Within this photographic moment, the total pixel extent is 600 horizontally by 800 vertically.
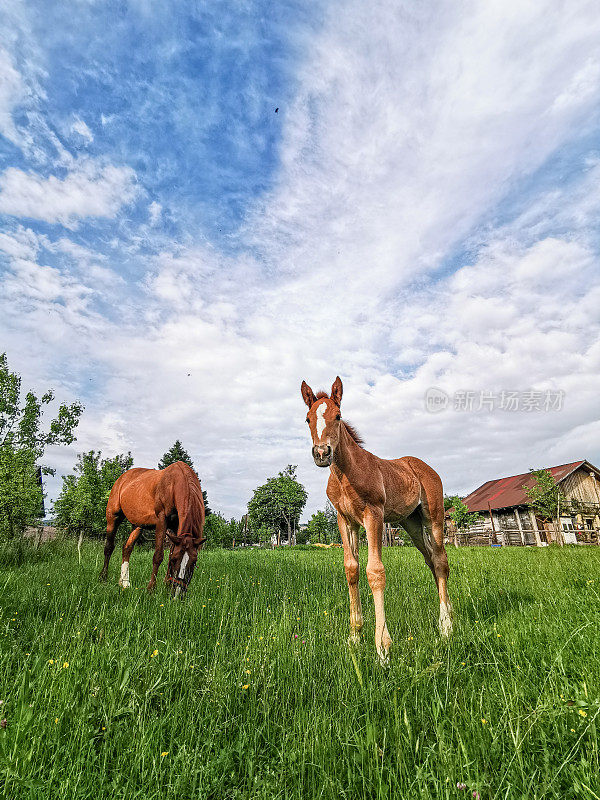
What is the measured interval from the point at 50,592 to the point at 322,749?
594 centimetres

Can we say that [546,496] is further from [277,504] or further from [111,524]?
[277,504]

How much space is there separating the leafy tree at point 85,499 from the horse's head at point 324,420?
21.4 meters

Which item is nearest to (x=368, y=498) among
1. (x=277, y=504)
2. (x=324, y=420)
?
(x=324, y=420)

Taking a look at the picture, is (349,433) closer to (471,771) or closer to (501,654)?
(501,654)

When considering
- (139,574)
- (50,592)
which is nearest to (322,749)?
(50,592)

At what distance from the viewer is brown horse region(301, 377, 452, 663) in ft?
14.6

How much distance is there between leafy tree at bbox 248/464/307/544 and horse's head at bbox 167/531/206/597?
52.4m

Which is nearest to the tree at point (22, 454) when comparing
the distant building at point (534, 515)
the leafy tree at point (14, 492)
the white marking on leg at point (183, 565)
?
the leafy tree at point (14, 492)

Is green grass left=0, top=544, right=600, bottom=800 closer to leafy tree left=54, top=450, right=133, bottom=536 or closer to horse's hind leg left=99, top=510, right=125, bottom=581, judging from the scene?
horse's hind leg left=99, top=510, right=125, bottom=581

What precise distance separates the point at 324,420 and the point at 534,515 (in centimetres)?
3809

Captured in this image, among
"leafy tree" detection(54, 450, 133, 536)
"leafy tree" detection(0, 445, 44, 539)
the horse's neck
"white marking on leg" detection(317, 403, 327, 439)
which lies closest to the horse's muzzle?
"white marking on leg" detection(317, 403, 327, 439)

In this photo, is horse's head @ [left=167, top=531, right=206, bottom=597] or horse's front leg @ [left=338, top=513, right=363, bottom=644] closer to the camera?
horse's front leg @ [left=338, top=513, right=363, bottom=644]

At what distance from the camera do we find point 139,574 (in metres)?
10.2

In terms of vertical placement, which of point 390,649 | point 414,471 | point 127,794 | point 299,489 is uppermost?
point 299,489
